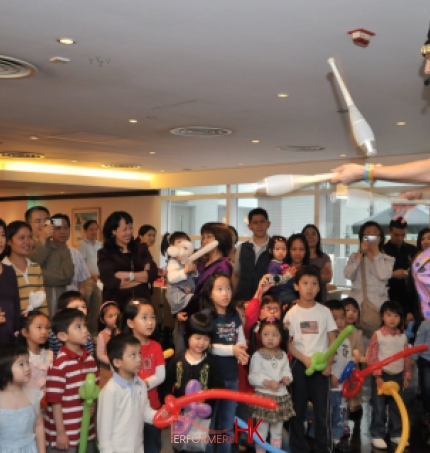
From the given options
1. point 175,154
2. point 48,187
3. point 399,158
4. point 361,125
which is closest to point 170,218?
point 48,187

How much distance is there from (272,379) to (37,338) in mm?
1307

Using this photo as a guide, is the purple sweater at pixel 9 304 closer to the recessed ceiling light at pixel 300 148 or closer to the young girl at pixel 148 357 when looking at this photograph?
the young girl at pixel 148 357

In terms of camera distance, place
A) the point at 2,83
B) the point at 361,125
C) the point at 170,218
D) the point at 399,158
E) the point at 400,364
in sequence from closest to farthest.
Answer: the point at 361,125 < the point at 400,364 < the point at 2,83 < the point at 399,158 < the point at 170,218

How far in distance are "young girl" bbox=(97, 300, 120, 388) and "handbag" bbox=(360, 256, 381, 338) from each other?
2.10 metres

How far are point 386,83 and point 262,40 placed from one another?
1.33 meters

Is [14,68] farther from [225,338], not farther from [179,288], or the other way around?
[225,338]

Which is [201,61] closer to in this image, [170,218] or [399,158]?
[399,158]

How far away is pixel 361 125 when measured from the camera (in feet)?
6.10

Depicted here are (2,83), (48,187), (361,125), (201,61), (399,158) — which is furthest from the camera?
(48,187)

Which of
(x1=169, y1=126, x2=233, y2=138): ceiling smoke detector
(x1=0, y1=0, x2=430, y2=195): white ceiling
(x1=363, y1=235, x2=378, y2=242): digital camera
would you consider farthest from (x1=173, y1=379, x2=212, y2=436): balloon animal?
(x1=169, y1=126, x2=233, y2=138): ceiling smoke detector

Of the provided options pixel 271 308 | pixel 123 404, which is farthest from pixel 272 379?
pixel 123 404

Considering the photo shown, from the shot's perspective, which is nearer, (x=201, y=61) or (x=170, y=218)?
(x=201, y=61)

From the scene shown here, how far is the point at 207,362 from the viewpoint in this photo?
309cm

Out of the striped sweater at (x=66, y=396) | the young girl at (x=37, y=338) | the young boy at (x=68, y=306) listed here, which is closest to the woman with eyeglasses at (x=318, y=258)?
the young boy at (x=68, y=306)
